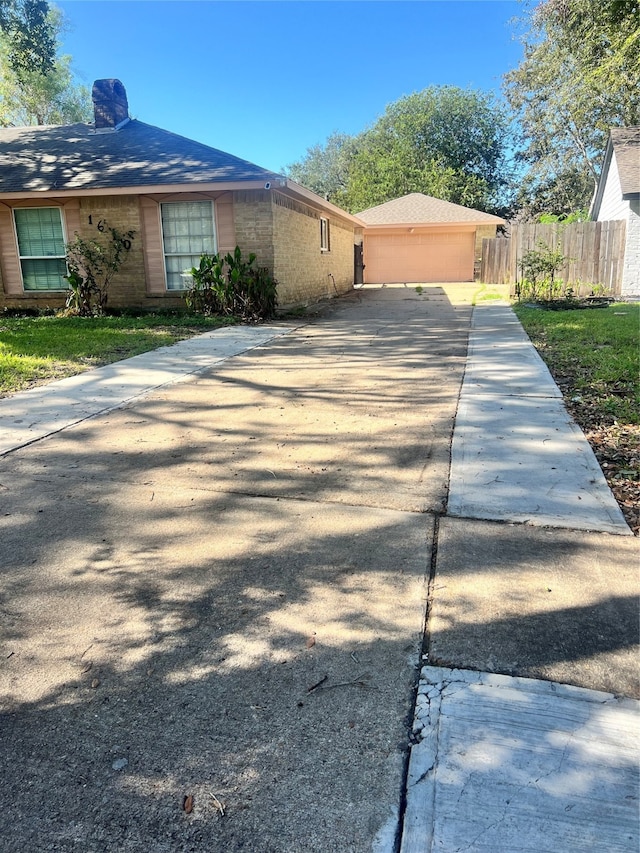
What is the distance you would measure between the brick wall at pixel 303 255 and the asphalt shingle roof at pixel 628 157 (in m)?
8.53

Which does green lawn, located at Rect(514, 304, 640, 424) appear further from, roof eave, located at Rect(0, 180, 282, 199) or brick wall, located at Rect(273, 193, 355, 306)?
roof eave, located at Rect(0, 180, 282, 199)

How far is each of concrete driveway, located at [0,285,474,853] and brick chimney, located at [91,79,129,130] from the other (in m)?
14.3

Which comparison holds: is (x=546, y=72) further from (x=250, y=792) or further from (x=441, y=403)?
(x=250, y=792)

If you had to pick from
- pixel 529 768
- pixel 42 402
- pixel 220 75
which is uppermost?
pixel 220 75

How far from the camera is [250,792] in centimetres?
170

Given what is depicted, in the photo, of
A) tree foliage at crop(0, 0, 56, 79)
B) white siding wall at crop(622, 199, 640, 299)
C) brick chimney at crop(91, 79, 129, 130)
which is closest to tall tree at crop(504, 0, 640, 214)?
white siding wall at crop(622, 199, 640, 299)

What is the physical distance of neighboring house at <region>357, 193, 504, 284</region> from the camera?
27.1 m

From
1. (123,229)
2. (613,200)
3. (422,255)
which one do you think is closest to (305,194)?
(123,229)

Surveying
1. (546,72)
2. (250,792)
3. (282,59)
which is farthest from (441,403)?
(546,72)

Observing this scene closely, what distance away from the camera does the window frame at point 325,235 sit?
18438 millimetres

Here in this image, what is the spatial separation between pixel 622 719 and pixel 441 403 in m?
4.16

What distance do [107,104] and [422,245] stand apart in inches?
612

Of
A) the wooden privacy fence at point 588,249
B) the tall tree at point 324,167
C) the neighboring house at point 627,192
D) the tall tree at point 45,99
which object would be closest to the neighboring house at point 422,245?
the neighboring house at point 627,192

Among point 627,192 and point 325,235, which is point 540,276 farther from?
point 325,235
